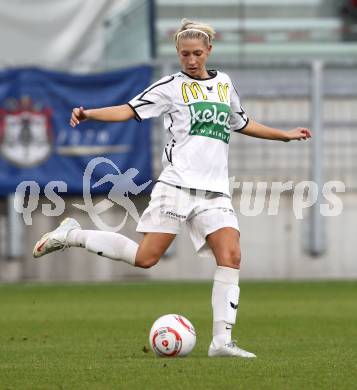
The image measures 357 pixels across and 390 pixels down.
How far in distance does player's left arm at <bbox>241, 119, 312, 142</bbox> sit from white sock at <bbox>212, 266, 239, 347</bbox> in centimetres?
102

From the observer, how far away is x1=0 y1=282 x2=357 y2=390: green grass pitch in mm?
7312

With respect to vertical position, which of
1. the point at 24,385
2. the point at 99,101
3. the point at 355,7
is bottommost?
the point at 24,385

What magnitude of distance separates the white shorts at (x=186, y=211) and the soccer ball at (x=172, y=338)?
0.50m

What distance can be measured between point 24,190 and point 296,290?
422 centimetres

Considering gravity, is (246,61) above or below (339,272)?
above

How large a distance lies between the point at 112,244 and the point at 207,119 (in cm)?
105

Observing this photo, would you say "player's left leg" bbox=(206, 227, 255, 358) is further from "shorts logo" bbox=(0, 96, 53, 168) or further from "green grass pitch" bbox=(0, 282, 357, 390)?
"shorts logo" bbox=(0, 96, 53, 168)

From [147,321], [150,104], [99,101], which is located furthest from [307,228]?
[150,104]

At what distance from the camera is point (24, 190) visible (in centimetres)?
1817

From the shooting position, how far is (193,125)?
8.55m

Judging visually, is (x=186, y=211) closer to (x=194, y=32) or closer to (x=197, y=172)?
(x=197, y=172)

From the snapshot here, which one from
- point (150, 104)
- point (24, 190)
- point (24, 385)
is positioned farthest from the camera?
point (24, 190)

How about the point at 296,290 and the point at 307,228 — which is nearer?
the point at 296,290

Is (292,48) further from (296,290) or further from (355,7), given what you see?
(296,290)
